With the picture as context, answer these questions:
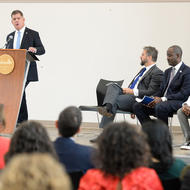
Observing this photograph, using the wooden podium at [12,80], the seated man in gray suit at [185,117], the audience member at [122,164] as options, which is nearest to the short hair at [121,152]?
the audience member at [122,164]

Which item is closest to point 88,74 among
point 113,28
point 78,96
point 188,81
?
point 78,96

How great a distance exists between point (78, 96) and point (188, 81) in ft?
9.07

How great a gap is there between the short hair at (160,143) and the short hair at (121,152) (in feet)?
0.51

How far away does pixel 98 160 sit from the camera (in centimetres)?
167

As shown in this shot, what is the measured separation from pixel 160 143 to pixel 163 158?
0.07 metres

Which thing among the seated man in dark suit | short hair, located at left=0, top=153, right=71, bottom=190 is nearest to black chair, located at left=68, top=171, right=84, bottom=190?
the seated man in dark suit

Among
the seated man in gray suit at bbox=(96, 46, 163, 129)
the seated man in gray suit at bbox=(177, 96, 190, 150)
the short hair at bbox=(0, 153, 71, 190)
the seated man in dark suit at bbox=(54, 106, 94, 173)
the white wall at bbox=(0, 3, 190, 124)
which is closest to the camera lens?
the short hair at bbox=(0, 153, 71, 190)

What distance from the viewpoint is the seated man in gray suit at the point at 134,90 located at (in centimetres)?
476

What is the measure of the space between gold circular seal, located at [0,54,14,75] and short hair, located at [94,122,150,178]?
303 centimetres

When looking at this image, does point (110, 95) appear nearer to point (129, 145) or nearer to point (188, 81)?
point (188, 81)

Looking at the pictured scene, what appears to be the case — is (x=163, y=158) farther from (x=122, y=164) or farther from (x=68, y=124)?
(x=68, y=124)

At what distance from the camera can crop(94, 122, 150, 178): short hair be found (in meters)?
1.63

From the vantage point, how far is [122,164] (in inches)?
64.0

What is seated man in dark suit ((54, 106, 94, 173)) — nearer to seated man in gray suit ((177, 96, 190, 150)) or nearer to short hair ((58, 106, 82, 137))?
short hair ((58, 106, 82, 137))
